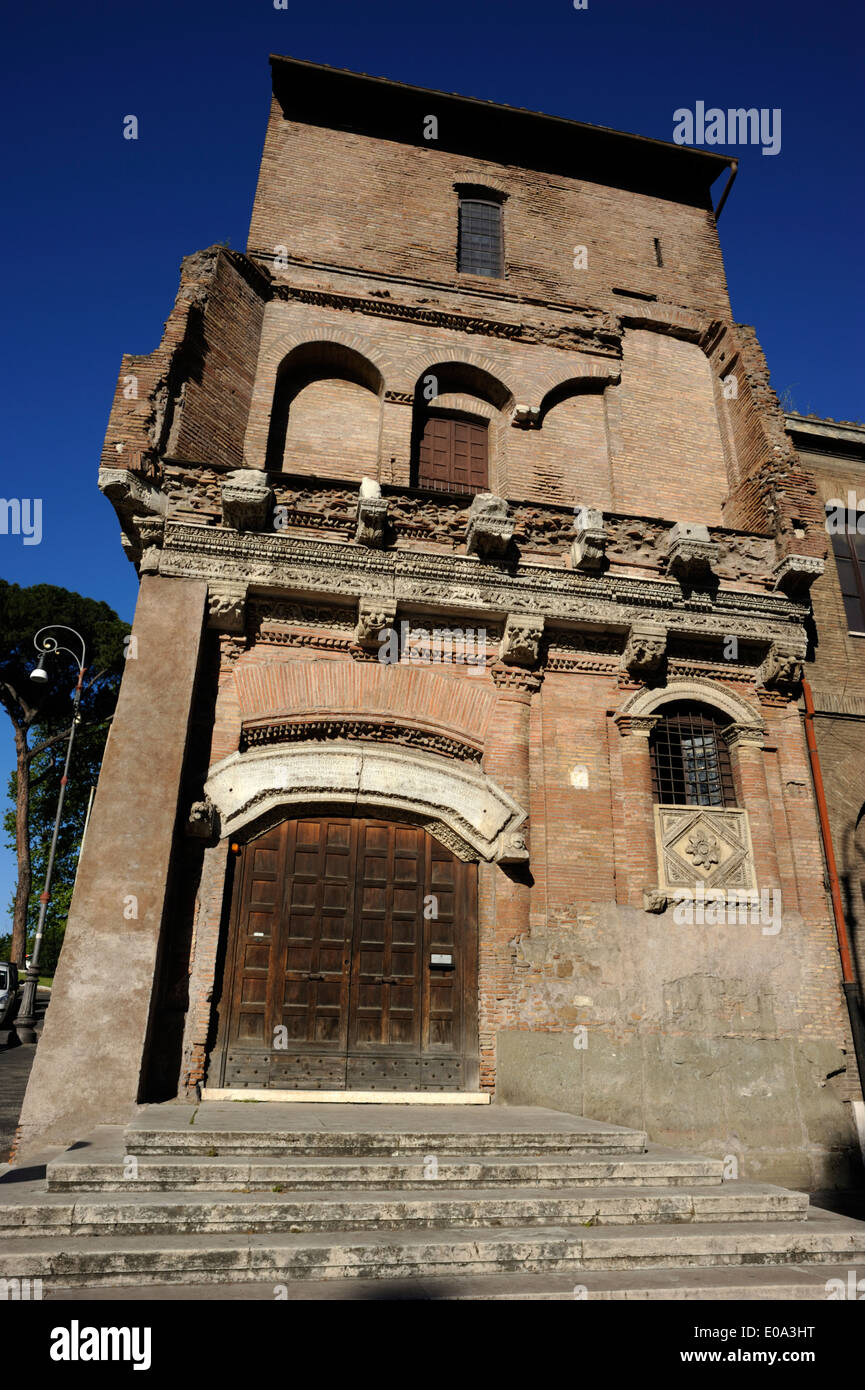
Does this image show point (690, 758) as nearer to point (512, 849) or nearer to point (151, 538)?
Result: point (512, 849)

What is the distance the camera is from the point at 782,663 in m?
10.6

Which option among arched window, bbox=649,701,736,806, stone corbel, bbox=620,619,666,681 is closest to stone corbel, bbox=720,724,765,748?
arched window, bbox=649,701,736,806

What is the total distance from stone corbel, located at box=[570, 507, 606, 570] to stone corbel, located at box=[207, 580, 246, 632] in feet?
13.6

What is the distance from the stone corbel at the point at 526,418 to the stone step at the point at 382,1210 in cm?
996

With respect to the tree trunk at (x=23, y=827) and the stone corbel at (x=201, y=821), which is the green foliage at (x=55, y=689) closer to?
the tree trunk at (x=23, y=827)

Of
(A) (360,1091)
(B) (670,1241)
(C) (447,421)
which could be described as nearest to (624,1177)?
(B) (670,1241)

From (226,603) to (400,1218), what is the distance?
637 centimetres

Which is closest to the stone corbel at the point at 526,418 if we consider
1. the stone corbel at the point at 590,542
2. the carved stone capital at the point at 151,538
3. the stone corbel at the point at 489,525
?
the stone corbel at the point at 590,542

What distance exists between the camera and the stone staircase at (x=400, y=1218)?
165 inches

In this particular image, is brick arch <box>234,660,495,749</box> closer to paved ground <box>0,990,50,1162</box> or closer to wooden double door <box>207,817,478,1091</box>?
wooden double door <box>207,817,478,1091</box>

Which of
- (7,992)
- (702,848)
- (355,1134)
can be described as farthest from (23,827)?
(355,1134)
